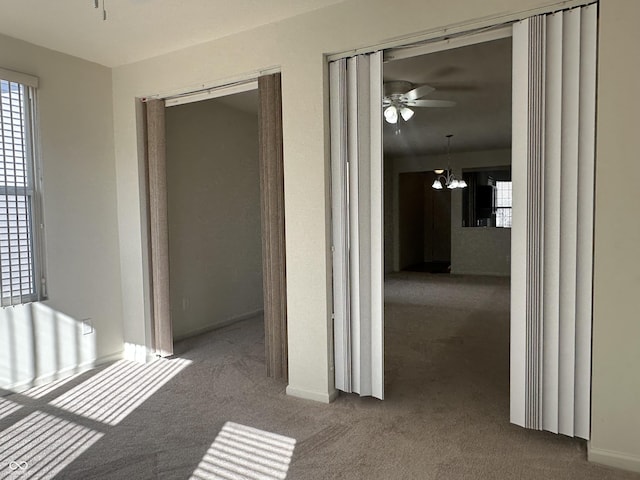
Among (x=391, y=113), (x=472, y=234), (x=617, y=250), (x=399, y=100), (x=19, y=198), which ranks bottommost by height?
(x=472, y=234)

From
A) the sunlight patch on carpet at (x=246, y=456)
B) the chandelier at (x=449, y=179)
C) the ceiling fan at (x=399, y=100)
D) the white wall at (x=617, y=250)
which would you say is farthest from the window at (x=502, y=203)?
the sunlight patch on carpet at (x=246, y=456)

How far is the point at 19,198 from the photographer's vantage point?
3.34m

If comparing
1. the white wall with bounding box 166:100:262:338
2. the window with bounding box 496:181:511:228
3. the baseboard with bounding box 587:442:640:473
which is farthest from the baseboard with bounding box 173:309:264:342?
Answer: the window with bounding box 496:181:511:228

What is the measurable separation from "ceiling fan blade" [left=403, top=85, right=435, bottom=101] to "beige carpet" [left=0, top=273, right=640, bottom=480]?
95.4 inches

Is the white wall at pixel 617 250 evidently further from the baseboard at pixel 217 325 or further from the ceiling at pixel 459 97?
the baseboard at pixel 217 325

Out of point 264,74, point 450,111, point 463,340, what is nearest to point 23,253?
A: point 264,74

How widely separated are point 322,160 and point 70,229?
2228 mm

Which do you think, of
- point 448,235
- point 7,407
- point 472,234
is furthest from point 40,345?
point 448,235

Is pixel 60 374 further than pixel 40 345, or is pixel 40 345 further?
pixel 60 374

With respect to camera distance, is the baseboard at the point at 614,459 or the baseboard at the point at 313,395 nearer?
the baseboard at the point at 614,459

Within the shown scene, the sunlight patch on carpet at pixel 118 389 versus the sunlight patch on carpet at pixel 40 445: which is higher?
the sunlight patch on carpet at pixel 40 445

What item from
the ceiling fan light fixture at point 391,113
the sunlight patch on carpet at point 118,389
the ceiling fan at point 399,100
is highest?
the ceiling fan at point 399,100

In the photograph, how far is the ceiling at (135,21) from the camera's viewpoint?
2.79m

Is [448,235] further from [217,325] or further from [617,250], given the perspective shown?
[617,250]
